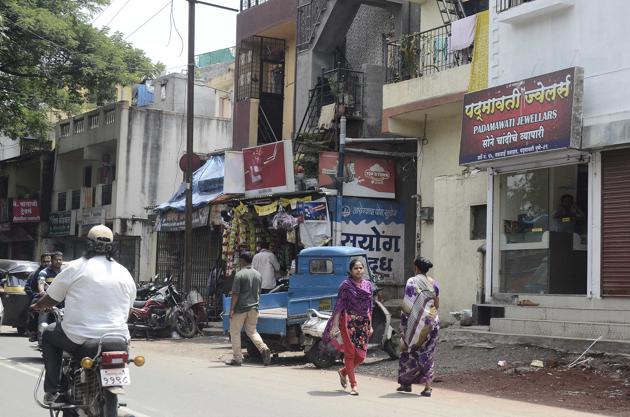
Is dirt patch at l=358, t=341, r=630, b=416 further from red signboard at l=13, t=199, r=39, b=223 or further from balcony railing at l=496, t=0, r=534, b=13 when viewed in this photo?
red signboard at l=13, t=199, r=39, b=223

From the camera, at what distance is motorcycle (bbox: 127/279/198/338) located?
63.1 feet

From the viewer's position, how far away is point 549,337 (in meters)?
13.1

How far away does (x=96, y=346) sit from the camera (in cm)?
651

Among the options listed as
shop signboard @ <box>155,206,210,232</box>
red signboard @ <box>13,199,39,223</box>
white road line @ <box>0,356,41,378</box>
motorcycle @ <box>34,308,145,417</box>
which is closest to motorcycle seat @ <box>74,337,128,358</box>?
motorcycle @ <box>34,308,145,417</box>

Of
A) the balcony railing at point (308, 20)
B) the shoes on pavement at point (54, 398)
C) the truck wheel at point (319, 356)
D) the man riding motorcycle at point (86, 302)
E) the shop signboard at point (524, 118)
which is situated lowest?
the truck wheel at point (319, 356)

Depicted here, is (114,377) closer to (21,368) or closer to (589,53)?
(21,368)

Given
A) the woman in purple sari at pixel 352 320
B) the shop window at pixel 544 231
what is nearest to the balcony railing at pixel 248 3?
the shop window at pixel 544 231

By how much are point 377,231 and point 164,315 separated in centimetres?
551

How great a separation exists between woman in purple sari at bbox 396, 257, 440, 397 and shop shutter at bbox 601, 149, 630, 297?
152 inches

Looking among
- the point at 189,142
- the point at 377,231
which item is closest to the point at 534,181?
the point at 377,231

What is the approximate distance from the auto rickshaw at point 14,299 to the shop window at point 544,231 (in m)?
10.5

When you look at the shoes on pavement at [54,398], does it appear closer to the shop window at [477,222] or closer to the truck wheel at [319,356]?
the truck wheel at [319,356]

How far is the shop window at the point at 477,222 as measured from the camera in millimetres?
17297

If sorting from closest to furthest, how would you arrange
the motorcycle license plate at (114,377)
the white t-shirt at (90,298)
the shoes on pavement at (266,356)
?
the motorcycle license plate at (114,377) < the white t-shirt at (90,298) < the shoes on pavement at (266,356)
